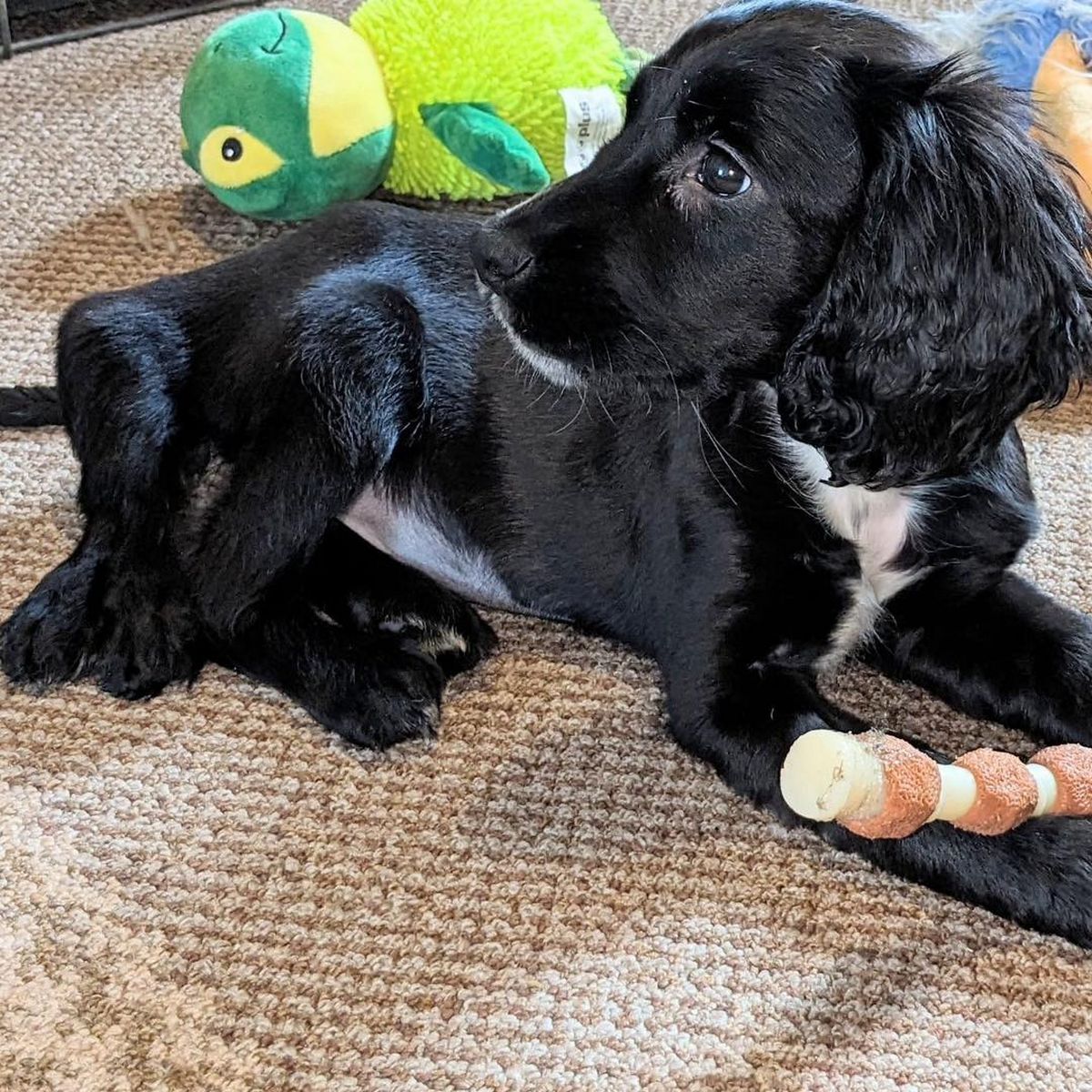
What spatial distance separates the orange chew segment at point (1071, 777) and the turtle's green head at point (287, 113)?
3.88 feet

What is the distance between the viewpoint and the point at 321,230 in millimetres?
1663

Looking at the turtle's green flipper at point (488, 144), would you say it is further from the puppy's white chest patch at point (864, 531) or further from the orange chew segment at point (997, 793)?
the orange chew segment at point (997, 793)

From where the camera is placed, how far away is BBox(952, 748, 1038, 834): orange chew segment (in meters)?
1.20

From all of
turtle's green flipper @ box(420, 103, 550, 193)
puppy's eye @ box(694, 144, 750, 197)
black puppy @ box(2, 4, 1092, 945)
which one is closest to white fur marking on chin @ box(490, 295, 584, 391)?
black puppy @ box(2, 4, 1092, 945)

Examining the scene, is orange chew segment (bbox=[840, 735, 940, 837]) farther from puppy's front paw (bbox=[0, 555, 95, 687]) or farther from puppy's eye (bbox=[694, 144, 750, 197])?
puppy's front paw (bbox=[0, 555, 95, 687])

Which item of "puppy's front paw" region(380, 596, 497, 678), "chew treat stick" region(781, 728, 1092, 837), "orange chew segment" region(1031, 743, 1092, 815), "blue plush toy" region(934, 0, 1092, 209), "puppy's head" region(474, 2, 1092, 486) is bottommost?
"puppy's front paw" region(380, 596, 497, 678)

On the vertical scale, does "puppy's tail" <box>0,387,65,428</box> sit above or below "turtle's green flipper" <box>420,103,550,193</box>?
below

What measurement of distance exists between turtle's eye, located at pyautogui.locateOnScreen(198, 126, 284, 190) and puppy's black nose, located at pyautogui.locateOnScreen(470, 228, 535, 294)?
78cm

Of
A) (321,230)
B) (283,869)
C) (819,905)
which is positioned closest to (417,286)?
(321,230)

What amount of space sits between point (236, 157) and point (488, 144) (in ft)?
1.07

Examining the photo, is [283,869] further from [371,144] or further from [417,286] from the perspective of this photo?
[371,144]

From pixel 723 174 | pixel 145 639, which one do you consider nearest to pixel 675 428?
pixel 723 174

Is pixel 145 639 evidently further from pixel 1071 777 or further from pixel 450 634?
pixel 1071 777

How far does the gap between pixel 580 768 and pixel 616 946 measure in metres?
0.22
